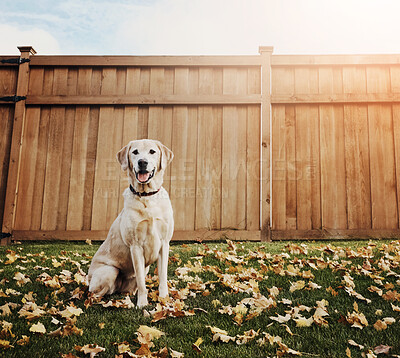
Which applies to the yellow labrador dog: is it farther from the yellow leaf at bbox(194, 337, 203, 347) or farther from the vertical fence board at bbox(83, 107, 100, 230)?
the vertical fence board at bbox(83, 107, 100, 230)

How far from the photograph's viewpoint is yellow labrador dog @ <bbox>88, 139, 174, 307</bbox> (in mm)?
2650

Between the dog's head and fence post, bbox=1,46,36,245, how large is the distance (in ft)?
11.5

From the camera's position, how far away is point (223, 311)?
238cm

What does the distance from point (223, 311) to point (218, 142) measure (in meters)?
3.51

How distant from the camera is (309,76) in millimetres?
5641

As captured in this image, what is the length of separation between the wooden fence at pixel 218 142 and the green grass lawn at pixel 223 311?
4.85 feet

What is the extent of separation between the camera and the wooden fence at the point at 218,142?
5.39 meters

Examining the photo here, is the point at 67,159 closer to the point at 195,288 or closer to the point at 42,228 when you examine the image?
the point at 42,228

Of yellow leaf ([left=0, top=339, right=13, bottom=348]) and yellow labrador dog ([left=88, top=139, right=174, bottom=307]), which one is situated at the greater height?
yellow labrador dog ([left=88, top=139, right=174, bottom=307])

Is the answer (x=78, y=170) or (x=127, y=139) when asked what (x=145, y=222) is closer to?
(x=127, y=139)

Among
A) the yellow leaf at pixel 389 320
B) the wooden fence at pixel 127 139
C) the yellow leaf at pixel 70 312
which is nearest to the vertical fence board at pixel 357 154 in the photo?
the wooden fence at pixel 127 139

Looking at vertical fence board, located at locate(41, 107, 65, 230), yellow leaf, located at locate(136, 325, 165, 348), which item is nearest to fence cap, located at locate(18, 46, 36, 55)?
vertical fence board, located at locate(41, 107, 65, 230)

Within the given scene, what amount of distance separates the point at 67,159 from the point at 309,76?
159 inches

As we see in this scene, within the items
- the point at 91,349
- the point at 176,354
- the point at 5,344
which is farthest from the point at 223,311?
the point at 5,344
